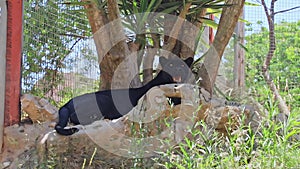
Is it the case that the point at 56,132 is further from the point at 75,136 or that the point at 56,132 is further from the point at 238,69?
the point at 238,69

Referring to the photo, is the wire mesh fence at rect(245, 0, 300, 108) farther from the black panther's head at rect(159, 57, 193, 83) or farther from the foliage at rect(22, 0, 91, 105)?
the foliage at rect(22, 0, 91, 105)

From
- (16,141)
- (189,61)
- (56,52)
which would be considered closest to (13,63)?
(16,141)

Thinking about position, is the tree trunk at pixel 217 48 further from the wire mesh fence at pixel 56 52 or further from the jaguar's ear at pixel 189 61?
the wire mesh fence at pixel 56 52

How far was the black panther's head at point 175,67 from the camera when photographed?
332 cm

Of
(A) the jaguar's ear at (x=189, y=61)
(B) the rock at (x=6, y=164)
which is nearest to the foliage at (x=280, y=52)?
(A) the jaguar's ear at (x=189, y=61)

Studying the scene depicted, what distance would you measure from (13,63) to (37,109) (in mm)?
333

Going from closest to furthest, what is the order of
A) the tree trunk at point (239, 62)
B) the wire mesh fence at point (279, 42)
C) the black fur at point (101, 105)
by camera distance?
the black fur at point (101, 105), the tree trunk at point (239, 62), the wire mesh fence at point (279, 42)

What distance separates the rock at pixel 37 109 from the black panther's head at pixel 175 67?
2.94 feet

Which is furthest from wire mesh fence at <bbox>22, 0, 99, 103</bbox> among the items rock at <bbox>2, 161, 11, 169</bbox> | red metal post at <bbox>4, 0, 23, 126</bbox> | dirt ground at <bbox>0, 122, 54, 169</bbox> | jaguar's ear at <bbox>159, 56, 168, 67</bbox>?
jaguar's ear at <bbox>159, 56, 168, 67</bbox>

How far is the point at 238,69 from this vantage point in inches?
173

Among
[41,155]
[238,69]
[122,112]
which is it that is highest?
[238,69]

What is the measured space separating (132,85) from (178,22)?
584mm

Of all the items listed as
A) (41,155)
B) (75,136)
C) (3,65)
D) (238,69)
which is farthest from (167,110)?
(238,69)

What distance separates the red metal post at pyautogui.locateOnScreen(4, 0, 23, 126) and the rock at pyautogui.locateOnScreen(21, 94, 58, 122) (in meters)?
0.05
